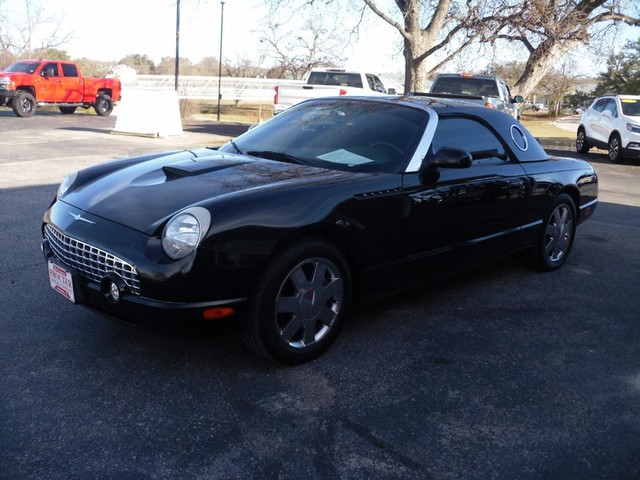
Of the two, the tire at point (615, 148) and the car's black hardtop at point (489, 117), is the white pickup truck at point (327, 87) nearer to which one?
the tire at point (615, 148)

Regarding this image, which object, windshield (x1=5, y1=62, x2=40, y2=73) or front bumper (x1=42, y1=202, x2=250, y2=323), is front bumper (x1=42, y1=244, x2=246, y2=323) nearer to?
front bumper (x1=42, y1=202, x2=250, y2=323)

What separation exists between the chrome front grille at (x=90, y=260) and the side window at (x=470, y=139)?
214cm

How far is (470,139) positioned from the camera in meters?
4.58

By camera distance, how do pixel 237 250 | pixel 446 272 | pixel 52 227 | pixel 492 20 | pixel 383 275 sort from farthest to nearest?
1. pixel 492 20
2. pixel 446 272
3. pixel 383 275
4. pixel 52 227
5. pixel 237 250

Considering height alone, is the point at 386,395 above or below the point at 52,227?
below

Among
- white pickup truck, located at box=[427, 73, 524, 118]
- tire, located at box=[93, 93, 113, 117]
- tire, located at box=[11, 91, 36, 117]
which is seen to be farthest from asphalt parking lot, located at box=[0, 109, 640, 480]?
tire, located at box=[93, 93, 113, 117]

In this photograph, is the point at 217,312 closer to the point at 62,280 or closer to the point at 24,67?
the point at 62,280

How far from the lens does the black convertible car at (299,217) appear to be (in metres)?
3.02

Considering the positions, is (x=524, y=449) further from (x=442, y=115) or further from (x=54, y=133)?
(x=54, y=133)

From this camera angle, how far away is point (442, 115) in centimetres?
436

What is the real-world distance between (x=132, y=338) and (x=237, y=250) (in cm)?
110

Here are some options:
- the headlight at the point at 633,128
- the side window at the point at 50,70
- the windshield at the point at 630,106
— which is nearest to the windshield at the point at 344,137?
the headlight at the point at 633,128

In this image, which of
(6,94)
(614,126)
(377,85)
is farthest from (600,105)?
(6,94)

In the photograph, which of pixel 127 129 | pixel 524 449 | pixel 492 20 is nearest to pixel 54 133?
pixel 127 129
